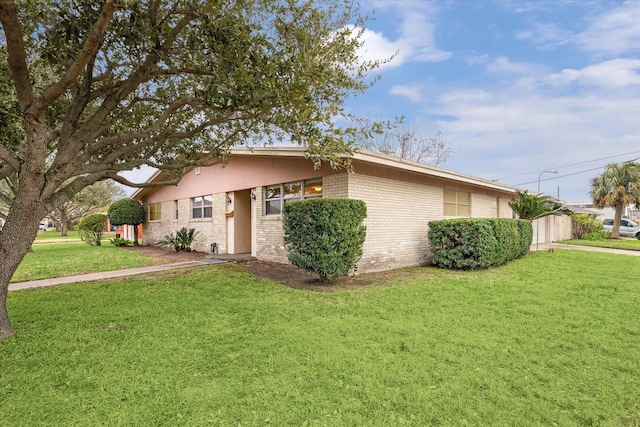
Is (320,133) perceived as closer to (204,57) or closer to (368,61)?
(204,57)

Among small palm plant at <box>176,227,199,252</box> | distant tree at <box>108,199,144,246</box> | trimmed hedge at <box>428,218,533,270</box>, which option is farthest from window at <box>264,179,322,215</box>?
distant tree at <box>108,199,144,246</box>

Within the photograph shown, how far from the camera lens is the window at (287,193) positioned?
969 centimetres

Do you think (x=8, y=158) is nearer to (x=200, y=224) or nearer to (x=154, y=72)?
(x=154, y=72)

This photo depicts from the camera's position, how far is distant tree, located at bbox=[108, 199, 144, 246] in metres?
19.0

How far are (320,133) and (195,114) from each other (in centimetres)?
377

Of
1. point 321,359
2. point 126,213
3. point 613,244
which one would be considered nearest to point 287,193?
point 321,359

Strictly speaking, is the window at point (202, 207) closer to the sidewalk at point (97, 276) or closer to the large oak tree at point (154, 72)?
the sidewalk at point (97, 276)

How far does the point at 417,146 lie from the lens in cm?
2859

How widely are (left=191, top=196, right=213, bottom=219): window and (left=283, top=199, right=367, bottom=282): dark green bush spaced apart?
8083 millimetres

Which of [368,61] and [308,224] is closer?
[368,61]

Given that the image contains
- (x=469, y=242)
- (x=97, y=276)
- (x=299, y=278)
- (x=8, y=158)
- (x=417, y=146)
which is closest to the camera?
(x=8, y=158)

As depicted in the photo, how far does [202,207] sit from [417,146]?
67.0 ft

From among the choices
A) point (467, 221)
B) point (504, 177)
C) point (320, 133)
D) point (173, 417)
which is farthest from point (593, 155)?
point (173, 417)

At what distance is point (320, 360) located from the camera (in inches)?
136
